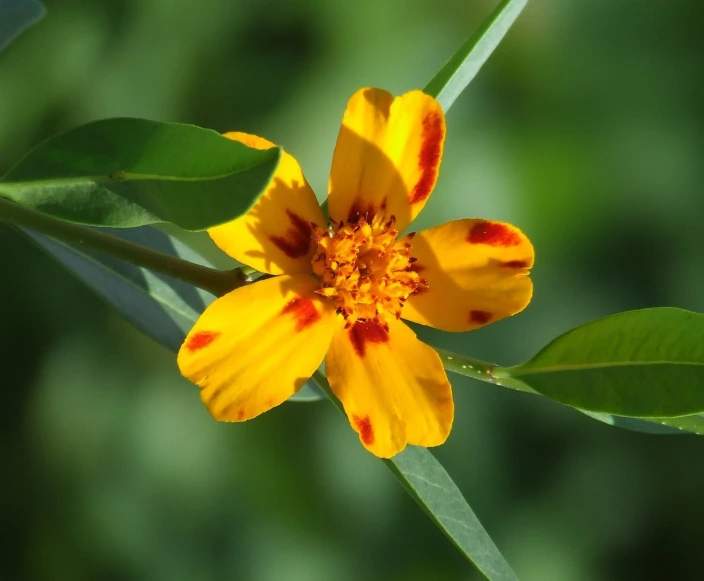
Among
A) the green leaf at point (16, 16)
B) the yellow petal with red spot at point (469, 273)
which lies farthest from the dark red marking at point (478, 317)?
the green leaf at point (16, 16)

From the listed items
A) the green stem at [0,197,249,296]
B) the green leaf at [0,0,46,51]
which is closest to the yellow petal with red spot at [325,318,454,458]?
the green stem at [0,197,249,296]

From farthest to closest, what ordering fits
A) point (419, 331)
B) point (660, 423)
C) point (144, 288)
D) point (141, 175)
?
1. point (419, 331)
2. point (144, 288)
3. point (660, 423)
4. point (141, 175)

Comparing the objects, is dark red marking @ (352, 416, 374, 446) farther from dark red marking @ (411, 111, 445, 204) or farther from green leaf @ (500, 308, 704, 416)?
dark red marking @ (411, 111, 445, 204)

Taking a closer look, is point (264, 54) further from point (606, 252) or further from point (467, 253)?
point (467, 253)

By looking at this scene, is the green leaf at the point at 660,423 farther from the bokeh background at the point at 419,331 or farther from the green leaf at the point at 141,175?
the bokeh background at the point at 419,331

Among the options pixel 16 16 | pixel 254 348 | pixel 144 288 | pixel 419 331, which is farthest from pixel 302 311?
pixel 419 331

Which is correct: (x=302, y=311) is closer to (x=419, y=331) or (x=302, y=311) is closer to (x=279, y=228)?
(x=279, y=228)

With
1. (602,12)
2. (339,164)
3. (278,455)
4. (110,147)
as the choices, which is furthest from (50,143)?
(602,12)
